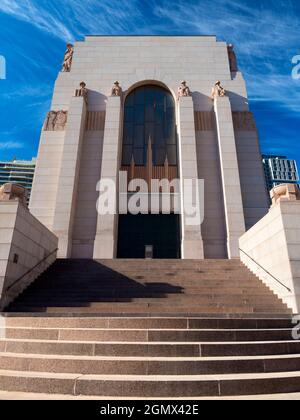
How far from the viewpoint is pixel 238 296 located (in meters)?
9.52

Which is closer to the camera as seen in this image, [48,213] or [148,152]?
[48,213]

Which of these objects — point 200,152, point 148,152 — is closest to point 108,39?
point 148,152

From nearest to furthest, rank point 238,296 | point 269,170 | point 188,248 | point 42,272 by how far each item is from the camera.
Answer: point 238,296
point 42,272
point 188,248
point 269,170

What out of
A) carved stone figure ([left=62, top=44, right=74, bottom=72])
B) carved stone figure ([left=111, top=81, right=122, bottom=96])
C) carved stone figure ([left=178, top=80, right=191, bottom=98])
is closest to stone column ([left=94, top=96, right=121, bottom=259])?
carved stone figure ([left=111, top=81, right=122, bottom=96])

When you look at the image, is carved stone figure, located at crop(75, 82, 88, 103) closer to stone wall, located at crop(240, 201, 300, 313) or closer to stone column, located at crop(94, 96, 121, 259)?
stone column, located at crop(94, 96, 121, 259)

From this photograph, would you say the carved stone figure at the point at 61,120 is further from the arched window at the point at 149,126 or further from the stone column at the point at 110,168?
the arched window at the point at 149,126

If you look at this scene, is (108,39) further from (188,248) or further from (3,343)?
(3,343)

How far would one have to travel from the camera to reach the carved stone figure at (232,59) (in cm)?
2434

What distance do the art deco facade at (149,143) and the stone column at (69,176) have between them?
7 cm

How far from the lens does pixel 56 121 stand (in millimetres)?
21844

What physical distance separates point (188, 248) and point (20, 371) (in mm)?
13386

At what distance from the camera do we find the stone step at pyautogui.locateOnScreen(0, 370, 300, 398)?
443 centimetres

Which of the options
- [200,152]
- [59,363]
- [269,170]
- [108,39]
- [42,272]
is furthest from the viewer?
[269,170]

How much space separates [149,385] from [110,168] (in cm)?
1660
